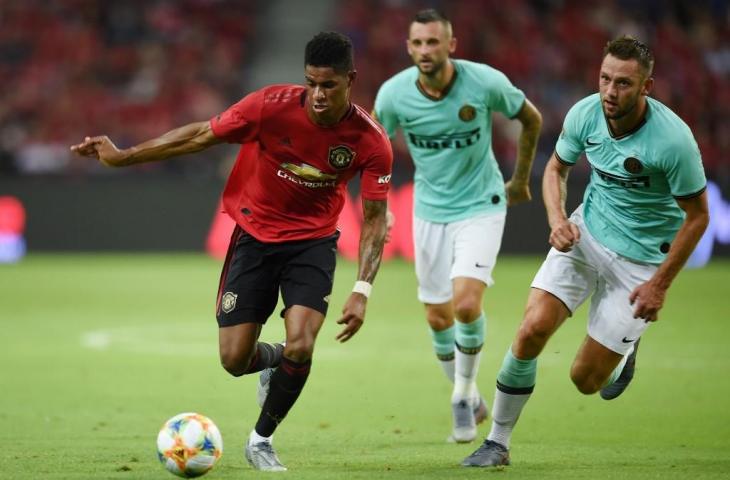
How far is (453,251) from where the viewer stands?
873 centimetres

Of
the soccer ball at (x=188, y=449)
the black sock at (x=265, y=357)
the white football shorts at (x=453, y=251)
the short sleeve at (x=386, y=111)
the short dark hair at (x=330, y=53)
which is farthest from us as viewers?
the short sleeve at (x=386, y=111)

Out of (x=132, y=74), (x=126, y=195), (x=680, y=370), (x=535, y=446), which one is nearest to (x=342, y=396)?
(x=535, y=446)

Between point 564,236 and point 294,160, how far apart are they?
1553 millimetres

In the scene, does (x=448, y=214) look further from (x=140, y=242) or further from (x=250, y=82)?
(x=250, y=82)

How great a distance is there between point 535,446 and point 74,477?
286 centimetres

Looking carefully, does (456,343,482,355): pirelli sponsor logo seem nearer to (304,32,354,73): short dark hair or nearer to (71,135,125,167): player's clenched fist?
(304,32,354,73): short dark hair

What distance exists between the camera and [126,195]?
2116 cm

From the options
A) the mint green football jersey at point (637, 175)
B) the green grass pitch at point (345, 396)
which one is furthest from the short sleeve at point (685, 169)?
the green grass pitch at point (345, 396)

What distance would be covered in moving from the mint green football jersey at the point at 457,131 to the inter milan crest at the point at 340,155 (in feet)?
6.36

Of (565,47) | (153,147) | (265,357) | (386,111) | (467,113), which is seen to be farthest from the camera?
(565,47)

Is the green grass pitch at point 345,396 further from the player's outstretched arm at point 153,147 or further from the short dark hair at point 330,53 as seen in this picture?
the short dark hair at point 330,53

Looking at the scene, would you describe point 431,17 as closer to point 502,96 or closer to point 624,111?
point 502,96

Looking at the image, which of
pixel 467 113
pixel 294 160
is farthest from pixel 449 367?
pixel 294 160

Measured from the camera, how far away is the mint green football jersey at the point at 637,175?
21.4ft
